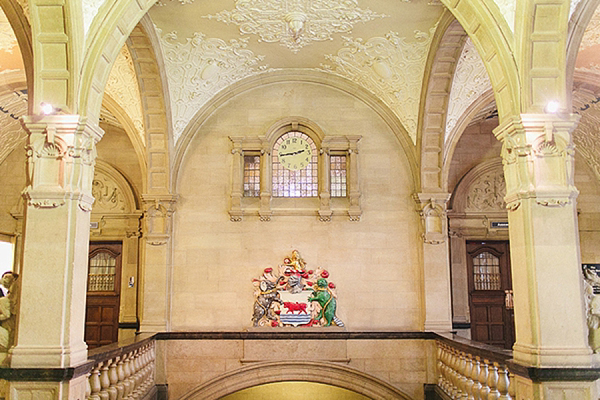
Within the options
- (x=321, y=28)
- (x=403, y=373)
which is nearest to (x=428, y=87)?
(x=321, y=28)

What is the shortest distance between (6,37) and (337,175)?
19.5 feet

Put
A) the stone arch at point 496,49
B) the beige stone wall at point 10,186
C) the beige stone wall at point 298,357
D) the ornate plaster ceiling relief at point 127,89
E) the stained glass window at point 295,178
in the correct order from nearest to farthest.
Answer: the stone arch at point 496,49 < the ornate plaster ceiling relief at point 127,89 < the beige stone wall at point 298,357 < the stained glass window at point 295,178 < the beige stone wall at point 10,186

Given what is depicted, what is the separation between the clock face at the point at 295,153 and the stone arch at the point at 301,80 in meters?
1.18

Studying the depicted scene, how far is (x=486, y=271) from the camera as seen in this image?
12984 millimetres

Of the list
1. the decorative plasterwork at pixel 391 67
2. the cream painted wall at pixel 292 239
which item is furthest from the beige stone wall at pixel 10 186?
the decorative plasterwork at pixel 391 67

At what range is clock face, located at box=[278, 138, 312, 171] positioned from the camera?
11.2 metres

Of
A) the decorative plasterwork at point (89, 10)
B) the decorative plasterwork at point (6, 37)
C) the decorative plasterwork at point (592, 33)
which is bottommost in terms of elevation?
the decorative plasterwork at point (89, 10)

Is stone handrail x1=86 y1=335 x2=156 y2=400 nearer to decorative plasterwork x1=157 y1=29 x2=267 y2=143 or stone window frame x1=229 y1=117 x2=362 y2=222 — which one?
stone window frame x1=229 y1=117 x2=362 y2=222

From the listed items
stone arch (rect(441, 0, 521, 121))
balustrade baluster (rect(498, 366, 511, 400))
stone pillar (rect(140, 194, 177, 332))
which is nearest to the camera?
stone arch (rect(441, 0, 521, 121))

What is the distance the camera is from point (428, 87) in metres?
10.0

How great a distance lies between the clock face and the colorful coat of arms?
1.70 metres

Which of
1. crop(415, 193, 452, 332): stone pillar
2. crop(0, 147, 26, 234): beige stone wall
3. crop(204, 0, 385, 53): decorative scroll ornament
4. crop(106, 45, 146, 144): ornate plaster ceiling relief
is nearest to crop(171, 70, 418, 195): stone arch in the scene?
crop(415, 193, 452, 332): stone pillar

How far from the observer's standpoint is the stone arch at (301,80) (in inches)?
432

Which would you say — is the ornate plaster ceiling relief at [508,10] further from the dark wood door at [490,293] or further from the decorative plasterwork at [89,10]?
the dark wood door at [490,293]
